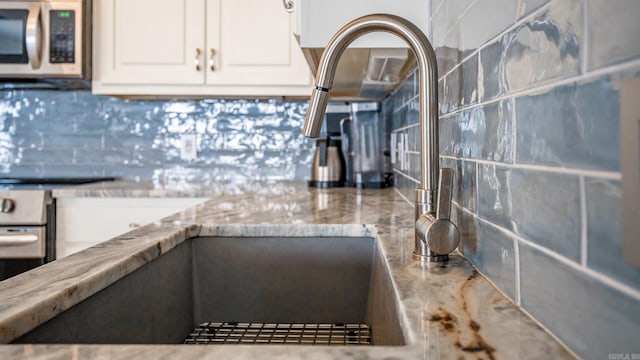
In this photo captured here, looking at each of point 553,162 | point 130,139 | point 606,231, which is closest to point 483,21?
point 553,162

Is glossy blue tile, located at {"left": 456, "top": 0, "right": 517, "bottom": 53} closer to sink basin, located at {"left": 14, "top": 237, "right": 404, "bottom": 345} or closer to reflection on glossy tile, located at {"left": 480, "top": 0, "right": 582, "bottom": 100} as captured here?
reflection on glossy tile, located at {"left": 480, "top": 0, "right": 582, "bottom": 100}

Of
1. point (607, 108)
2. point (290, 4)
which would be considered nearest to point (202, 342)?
point (607, 108)

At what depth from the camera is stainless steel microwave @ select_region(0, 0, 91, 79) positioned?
2033mm

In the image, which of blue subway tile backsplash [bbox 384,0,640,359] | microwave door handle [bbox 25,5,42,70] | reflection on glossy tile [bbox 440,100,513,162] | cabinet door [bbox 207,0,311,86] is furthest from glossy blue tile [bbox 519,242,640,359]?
microwave door handle [bbox 25,5,42,70]

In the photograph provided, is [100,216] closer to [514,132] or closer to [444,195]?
[444,195]

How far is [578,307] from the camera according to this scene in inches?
14.9

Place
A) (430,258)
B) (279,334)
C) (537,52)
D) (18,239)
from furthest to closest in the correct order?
(18,239) < (279,334) < (430,258) < (537,52)

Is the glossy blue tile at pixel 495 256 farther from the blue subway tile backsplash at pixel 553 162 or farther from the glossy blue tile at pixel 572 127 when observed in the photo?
the glossy blue tile at pixel 572 127

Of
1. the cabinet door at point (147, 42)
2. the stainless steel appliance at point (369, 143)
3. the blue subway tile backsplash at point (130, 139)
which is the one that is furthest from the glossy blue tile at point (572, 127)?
the blue subway tile backsplash at point (130, 139)

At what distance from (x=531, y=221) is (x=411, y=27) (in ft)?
1.10

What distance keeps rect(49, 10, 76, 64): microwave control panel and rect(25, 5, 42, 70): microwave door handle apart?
1.6 inches

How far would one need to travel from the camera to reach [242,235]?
102cm

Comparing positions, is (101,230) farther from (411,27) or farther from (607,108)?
(607,108)

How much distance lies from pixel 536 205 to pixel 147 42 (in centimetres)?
203
